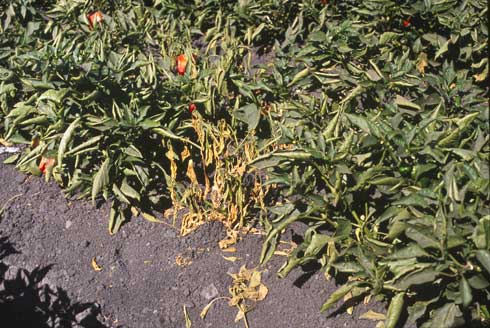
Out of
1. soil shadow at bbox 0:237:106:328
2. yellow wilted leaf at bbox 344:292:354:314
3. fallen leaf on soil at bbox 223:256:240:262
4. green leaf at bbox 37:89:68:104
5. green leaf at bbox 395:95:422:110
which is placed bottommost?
soil shadow at bbox 0:237:106:328

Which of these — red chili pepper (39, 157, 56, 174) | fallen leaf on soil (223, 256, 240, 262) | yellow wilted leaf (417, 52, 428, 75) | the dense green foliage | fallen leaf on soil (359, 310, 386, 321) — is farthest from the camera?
yellow wilted leaf (417, 52, 428, 75)

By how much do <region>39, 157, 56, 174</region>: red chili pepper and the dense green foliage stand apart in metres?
0.04

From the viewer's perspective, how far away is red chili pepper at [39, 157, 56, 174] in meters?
3.30

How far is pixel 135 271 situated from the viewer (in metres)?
3.11

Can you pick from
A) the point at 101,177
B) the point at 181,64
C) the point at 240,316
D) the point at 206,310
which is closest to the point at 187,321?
the point at 206,310

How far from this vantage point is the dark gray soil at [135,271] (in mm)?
2896

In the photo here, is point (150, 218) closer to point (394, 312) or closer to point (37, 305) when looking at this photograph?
point (37, 305)

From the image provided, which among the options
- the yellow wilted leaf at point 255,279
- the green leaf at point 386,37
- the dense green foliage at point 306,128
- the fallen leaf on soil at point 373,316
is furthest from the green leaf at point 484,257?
the green leaf at point 386,37

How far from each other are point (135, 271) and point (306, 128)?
1.00m

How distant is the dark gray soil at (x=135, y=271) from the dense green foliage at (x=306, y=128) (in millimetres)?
118

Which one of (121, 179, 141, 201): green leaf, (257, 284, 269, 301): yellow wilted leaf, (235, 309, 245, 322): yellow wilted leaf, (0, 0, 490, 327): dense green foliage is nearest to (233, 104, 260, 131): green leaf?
(0, 0, 490, 327): dense green foliage

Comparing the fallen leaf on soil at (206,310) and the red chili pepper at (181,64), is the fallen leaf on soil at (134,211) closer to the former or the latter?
the fallen leaf on soil at (206,310)

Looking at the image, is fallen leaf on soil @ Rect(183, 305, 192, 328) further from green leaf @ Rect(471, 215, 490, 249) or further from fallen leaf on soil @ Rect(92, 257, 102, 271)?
green leaf @ Rect(471, 215, 490, 249)

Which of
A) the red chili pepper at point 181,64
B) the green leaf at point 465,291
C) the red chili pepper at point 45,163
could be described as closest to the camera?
the green leaf at point 465,291
